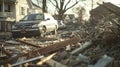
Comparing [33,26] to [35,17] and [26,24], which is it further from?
[35,17]

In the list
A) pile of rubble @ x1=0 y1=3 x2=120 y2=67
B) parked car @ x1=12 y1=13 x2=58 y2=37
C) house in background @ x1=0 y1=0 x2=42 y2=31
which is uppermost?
pile of rubble @ x1=0 y1=3 x2=120 y2=67

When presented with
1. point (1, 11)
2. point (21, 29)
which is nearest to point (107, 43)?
point (21, 29)

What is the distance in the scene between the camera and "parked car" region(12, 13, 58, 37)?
69.3ft

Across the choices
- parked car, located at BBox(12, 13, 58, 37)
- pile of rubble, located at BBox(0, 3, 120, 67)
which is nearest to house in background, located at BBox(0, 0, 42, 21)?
parked car, located at BBox(12, 13, 58, 37)

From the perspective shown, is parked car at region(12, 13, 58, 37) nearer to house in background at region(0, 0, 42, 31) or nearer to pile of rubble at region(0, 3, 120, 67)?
pile of rubble at region(0, 3, 120, 67)

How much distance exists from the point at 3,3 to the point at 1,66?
3970 centimetres

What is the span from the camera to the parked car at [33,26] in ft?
69.3

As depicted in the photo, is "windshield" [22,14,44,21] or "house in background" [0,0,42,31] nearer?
"windshield" [22,14,44,21]

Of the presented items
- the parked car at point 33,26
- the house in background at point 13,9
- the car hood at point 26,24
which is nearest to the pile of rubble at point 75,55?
the parked car at point 33,26

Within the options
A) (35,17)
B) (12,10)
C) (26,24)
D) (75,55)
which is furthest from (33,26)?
(12,10)

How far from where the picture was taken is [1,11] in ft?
165

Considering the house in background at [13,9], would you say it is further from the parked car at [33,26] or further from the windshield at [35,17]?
the parked car at [33,26]

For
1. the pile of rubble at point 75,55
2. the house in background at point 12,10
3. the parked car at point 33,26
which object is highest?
the pile of rubble at point 75,55

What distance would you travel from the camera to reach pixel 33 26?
2106cm
